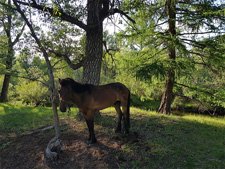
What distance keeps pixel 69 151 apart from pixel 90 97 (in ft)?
4.78

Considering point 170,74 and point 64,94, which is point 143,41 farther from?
→ point 64,94

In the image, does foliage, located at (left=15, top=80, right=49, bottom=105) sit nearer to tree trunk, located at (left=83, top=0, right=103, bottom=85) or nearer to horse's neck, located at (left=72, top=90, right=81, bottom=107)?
tree trunk, located at (left=83, top=0, right=103, bottom=85)

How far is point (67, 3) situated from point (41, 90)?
1216cm

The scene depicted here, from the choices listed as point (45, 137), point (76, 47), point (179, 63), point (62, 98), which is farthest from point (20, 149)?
point (179, 63)

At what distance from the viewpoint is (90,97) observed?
14.3 feet

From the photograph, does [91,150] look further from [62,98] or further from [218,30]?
[218,30]

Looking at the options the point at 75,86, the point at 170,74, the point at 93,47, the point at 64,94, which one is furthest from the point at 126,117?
the point at 170,74

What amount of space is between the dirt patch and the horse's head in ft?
3.80

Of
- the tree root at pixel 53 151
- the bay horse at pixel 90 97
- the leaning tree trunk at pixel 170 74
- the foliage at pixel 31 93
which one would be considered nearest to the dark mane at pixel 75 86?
the bay horse at pixel 90 97

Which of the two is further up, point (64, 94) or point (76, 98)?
point (64, 94)

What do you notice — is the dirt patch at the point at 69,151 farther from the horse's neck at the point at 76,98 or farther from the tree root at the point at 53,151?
the horse's neck at the point at 76,98

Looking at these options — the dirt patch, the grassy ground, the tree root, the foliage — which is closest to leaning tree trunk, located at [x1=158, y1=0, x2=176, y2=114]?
the grassy ground

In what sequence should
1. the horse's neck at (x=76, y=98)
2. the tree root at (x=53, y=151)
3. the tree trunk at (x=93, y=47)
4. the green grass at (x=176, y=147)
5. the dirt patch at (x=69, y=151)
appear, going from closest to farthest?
1. the green grass at (x=176, y=147)
2. the dirt patch at (x=69, y=151)
3. the tree root at (x=53, y=151)
4. the horse's neck at (x=76, y=98)
5. the tree trunk at (x=93, y=47)

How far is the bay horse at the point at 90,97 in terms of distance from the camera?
3.98 meters
